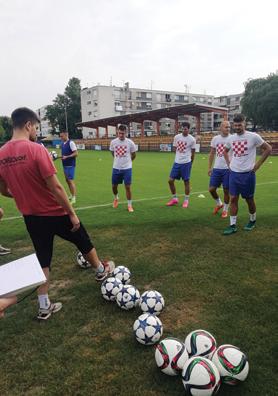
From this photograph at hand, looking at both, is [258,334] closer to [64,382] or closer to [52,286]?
[64,382]

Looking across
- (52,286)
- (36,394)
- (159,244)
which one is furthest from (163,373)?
(159,244)

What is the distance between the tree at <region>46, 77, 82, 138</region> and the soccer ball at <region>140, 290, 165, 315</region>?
91434 mm

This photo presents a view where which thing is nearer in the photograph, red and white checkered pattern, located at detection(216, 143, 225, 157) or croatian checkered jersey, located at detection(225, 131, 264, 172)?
croatian checkered jersey, located at detection(225, 131, 264, 172)

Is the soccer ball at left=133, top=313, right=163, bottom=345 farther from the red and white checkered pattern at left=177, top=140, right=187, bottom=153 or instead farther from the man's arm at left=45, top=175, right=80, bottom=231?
the red and white checkered pattern at left=177, top=140, right=187, bottom=153

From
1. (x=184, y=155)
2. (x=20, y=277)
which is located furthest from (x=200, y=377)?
(x=184, y=155)

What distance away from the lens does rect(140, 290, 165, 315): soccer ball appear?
12.2ft

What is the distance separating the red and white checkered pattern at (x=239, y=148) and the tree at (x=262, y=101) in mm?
56458

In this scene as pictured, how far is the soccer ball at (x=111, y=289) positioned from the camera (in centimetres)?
401

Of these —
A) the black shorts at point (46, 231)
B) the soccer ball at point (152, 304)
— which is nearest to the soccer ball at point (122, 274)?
the soccer ball at point (152, 304)

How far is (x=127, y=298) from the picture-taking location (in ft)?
12.6

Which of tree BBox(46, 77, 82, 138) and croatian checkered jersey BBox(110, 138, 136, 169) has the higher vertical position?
tree BBox(46, 77, 82, 138)

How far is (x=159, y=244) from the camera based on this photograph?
6051 mm

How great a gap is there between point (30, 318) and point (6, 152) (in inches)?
79.9

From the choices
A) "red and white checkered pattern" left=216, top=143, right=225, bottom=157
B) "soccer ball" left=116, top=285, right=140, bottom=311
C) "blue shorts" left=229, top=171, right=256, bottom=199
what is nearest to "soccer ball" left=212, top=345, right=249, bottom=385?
"soccer ball" left=116, top=285, right=140, bottom=311
